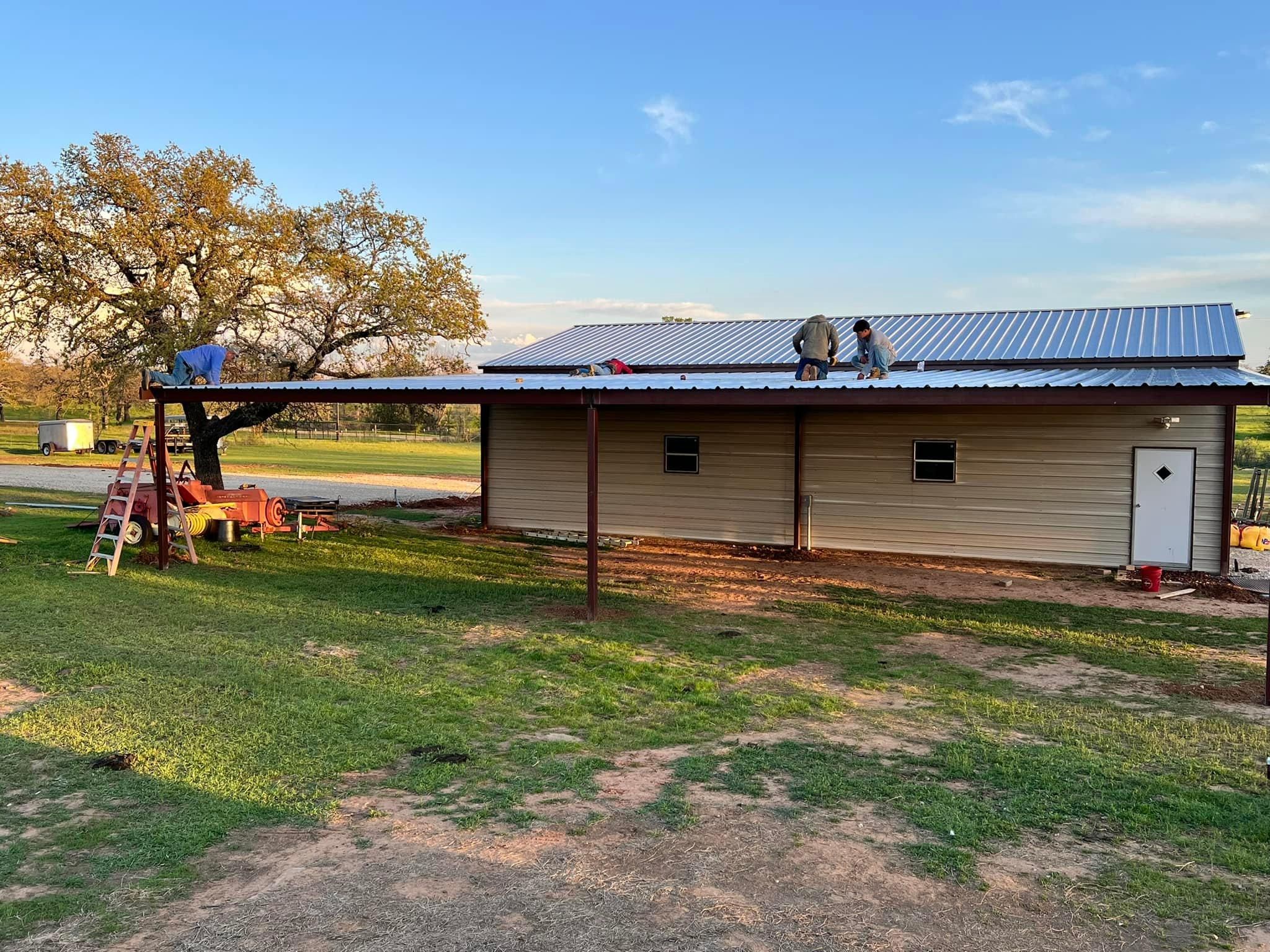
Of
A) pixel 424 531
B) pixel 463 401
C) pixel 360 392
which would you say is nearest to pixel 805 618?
pixel 463 401

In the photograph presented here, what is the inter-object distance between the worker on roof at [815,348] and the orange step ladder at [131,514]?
28.4 feet

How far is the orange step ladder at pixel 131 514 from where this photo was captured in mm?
12219

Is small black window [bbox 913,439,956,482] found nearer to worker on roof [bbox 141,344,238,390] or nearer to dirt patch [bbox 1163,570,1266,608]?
dirt patch [bbox 1163,570,1266,608]

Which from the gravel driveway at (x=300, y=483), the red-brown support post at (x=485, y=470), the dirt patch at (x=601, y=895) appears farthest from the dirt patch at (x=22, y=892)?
the gravel driveway at (x=300, y=483)

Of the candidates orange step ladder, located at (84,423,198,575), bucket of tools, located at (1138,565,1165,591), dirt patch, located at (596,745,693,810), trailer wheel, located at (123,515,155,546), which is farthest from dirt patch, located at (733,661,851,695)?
trailer wheel, located at (123,515,155,546)

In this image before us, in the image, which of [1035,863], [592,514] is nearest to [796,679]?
[592,514]

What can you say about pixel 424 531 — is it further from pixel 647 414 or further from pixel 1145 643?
pixel 1145 643

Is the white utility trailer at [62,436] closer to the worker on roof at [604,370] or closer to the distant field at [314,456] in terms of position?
the distant field at [314,456]

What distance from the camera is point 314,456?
131 feet

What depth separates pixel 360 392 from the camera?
11.2m

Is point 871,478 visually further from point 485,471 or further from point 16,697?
point 16,697

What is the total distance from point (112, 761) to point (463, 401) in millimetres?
5970

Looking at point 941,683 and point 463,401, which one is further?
point 463,401

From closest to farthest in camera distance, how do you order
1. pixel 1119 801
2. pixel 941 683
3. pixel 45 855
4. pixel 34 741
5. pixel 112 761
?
pixel 45 855 → pixel 1119 801 → pixel 112 761 → pixel 34 741 → pixel 941 683
